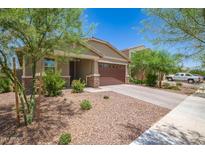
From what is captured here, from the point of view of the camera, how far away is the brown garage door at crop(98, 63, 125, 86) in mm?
17438

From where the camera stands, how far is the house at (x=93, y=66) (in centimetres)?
1265

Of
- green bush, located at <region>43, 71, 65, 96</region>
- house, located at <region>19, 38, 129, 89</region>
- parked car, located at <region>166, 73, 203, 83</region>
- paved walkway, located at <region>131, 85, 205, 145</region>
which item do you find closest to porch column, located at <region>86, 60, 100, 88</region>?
house, located at <region>19, 38, 129, 89</region>

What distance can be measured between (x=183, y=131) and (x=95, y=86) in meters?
9.48

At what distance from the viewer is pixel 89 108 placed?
315 inches

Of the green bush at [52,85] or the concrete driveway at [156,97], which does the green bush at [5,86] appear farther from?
the concrete driveway at [156,97]

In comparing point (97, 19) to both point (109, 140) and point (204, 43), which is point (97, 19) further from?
point (109, 140)

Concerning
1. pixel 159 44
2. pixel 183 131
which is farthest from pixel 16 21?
pixel 183 131

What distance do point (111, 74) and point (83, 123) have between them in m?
12.5

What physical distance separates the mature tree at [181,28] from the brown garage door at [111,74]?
39.5 ft

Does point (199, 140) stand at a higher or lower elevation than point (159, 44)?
lower

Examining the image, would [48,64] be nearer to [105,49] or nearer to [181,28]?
[105,49]

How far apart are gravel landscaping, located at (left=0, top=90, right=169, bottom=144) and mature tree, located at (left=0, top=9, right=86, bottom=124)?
1337 millimetres

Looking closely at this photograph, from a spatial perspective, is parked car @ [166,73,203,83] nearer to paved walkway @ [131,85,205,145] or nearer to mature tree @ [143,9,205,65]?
paved walkway @ [131,85,205,145]
